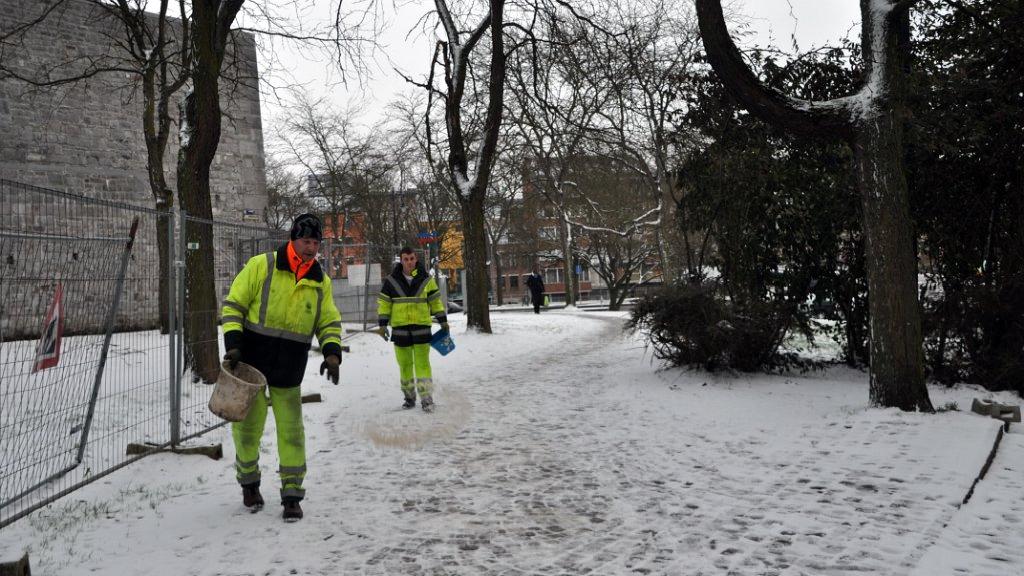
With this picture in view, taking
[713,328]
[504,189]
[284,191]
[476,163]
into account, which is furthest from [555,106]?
[284,191]

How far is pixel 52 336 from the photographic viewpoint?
16.8 ft

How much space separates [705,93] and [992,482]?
7060 mm

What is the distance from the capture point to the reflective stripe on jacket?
861 centimetres

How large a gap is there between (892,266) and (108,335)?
286 inches

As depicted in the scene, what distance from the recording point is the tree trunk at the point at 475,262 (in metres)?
17.5

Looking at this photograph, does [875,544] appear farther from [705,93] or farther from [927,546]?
[705,93]

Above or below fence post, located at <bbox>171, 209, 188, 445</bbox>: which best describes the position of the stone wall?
above

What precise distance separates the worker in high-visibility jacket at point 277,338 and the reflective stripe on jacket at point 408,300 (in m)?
3.60

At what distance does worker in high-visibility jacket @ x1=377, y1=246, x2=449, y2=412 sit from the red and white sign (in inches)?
152

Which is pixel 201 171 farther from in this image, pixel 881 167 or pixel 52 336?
pixel 881 167

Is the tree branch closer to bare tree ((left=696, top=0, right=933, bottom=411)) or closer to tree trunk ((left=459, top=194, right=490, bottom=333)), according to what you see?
bare tree ((left=696, top=0, right=933, bottom=411))

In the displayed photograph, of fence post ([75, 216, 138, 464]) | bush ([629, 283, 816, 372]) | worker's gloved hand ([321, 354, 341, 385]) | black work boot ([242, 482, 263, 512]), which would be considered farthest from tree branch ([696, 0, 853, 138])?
black work boot ([242, 482, 263, 512])

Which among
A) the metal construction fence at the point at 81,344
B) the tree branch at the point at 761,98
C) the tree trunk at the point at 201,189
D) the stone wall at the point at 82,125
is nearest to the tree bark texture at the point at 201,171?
the tree trunk at the point at 201,189

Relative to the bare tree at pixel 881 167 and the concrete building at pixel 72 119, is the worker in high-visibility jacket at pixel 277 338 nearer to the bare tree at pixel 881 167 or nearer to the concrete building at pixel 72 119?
the bare tree at pixel 881 167
